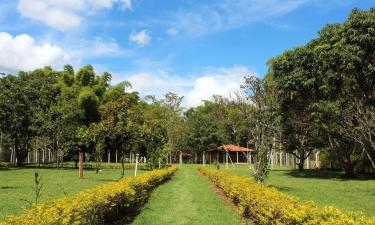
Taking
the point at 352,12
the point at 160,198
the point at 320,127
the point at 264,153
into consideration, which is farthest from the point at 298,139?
the point at 160,198

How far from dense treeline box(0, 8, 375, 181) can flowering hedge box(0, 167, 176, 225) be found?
7.17 metres

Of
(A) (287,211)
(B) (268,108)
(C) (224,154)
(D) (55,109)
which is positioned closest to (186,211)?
(A) (287,211)

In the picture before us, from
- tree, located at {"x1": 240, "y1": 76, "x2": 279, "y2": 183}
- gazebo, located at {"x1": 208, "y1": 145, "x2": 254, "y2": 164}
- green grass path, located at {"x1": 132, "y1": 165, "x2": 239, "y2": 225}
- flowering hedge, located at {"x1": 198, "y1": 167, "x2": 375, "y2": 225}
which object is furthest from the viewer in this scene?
gazebo, located at {"x1": 208, "y1": 145, "x2": 254, "y2": 164}

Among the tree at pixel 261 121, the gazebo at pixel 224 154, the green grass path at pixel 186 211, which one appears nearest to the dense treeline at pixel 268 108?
the tree at pixel 261 121

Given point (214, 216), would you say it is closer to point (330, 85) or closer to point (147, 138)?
point (147, 138)

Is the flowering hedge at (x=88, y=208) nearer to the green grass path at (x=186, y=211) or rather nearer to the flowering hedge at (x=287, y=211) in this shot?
the green grass path at (x=186, y=211)

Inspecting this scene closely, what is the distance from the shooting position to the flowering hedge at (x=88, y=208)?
220 inches

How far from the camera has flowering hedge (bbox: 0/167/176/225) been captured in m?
5.59

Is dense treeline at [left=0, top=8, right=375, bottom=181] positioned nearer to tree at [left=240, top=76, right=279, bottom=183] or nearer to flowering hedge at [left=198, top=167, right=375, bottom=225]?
tree at [left=240, top=76, right=279, bottom=183]

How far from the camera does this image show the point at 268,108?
1806 cm

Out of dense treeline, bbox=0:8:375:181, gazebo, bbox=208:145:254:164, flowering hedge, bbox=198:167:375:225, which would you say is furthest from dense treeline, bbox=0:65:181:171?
gazebo, bbox=208:145:254:164

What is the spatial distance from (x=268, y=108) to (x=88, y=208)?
11.9 m

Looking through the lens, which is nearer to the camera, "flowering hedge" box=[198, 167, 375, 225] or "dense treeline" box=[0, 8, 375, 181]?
"flowering hedge" box=[198, 167, 375, 225]

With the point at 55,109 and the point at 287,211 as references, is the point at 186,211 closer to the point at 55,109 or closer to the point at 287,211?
the point at 287,211
